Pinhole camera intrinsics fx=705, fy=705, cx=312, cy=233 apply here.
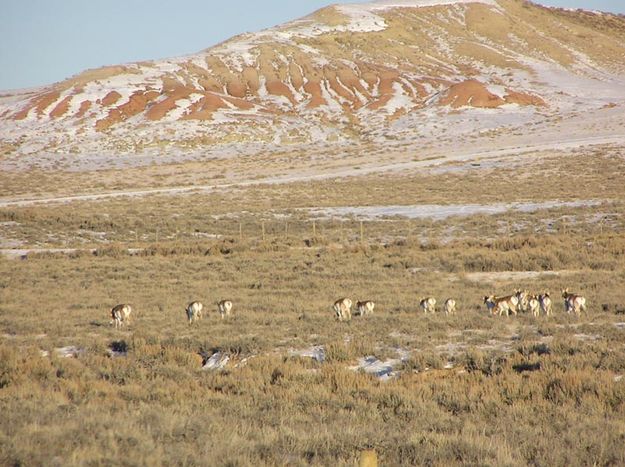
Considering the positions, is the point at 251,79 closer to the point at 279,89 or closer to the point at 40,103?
the point at 279,89

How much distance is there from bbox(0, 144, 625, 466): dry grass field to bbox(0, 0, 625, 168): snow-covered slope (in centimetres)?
5397

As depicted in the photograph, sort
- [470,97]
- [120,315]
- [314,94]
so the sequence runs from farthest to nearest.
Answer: [314,94], [470,97], [120,315]

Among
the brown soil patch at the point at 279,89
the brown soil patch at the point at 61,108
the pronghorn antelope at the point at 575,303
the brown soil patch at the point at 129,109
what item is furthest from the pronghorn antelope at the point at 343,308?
the brown soil patch at the point at 279,89

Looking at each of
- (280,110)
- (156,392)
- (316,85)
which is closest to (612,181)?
(156,392)

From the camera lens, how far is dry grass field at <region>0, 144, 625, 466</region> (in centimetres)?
752

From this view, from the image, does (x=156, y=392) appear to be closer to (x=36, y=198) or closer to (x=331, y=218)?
(x=331, y=218)

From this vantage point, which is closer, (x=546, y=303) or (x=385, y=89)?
(x=546, y=303)

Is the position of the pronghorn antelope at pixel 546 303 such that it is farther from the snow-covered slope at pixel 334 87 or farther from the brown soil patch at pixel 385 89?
the brown soil patch at pixel 385 89

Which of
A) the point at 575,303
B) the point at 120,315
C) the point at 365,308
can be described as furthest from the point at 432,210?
the point at 120,315

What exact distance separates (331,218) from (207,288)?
1945cm

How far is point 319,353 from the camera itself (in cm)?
1323

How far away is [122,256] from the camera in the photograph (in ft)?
94.4

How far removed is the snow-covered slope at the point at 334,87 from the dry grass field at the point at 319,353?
177ft

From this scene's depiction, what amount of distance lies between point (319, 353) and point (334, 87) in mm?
100528
